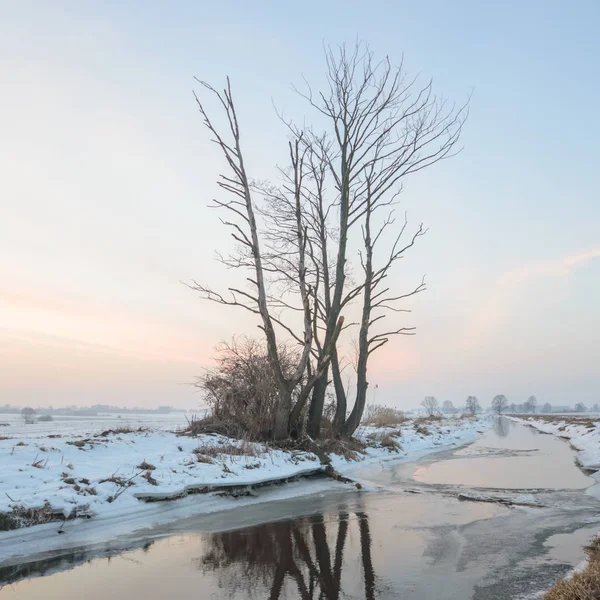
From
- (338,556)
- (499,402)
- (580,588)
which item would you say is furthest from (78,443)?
(499,402)

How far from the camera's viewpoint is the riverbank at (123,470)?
598cm

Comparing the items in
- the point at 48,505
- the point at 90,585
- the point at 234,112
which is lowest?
the point at 90,585

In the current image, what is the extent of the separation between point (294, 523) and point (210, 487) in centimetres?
225

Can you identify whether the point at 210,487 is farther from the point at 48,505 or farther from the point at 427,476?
the point at 427,476

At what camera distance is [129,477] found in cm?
741

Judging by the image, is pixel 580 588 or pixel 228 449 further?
pixel 228 449

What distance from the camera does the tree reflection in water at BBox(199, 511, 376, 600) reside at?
13.2ft

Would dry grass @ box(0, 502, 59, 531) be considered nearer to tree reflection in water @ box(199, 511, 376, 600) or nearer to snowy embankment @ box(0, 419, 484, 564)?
snowy embankment @ box(0, 419, 484, 564)

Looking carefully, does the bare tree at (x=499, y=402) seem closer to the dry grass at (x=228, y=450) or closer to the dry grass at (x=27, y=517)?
Result: the dry grass at (x=228, y=450)

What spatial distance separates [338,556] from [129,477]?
402 cm

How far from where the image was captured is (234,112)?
13773 mm

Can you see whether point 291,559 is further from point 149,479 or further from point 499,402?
point 499,402

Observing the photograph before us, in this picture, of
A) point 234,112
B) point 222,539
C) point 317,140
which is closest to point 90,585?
point 222,539

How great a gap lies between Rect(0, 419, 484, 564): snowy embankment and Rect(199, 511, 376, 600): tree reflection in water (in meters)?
1.60
